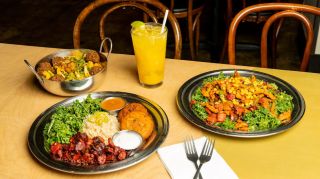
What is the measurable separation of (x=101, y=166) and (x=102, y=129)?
14 cm

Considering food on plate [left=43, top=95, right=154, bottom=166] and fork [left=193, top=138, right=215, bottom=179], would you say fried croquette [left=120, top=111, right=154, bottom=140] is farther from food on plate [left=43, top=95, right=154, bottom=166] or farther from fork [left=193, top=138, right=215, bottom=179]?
fork [left=193, top=138, right=215, bottom=179]

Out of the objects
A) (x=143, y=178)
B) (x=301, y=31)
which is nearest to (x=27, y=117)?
(x=143, y=178)

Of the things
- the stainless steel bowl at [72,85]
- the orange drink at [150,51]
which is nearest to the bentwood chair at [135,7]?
the orange drink at [150,51]

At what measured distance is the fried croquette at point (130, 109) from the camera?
1135 millimetres

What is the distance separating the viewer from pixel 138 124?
109 centimetres

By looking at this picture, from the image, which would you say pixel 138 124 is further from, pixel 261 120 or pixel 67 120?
pixel 261 120

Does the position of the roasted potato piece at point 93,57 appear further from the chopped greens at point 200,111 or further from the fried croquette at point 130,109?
the chopped greens at point 200,111

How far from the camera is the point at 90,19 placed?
463 cm

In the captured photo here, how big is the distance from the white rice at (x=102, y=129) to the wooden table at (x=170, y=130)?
13 centimetres

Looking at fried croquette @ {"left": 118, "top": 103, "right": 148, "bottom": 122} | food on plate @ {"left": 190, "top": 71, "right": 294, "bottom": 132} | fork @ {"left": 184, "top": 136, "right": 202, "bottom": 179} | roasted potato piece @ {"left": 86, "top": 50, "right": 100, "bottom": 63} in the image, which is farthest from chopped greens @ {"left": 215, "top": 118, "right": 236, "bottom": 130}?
roasted potato piece @ {"left": 86, "top": 50, "right": 100, "bottom": 63}

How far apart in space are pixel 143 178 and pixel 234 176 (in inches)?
9.1

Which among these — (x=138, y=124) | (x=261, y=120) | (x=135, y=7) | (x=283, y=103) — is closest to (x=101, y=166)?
(x=138, y=124)

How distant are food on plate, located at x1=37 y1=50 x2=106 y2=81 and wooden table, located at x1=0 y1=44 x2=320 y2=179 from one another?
7cm

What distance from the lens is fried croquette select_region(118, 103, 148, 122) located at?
1135 millimetres
